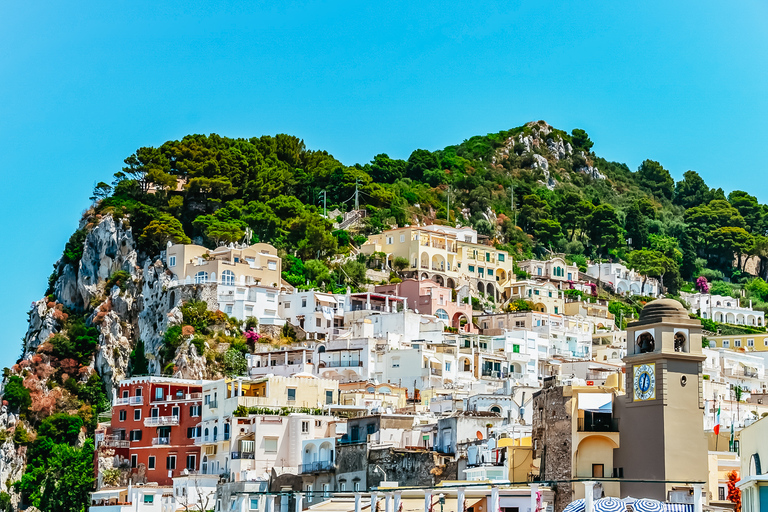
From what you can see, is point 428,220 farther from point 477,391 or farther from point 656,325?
point 656,325

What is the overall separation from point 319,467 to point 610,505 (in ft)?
80.0

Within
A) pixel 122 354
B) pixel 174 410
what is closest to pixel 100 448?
pixel 174 410

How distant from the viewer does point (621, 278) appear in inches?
4560

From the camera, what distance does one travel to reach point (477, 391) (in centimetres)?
7406

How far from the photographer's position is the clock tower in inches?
1690

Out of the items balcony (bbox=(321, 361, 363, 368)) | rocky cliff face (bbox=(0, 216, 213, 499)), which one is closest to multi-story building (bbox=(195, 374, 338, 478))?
balcony (bbox=(321, 361, 363, 368))

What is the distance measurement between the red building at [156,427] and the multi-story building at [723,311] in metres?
57.2

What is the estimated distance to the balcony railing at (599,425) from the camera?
45219 millimetres

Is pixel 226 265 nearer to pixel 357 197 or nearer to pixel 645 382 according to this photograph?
pixel 357 197

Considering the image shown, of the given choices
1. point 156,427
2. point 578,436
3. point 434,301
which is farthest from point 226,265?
point 578,436

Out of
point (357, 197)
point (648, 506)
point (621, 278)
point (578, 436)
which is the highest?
point (357, 197)

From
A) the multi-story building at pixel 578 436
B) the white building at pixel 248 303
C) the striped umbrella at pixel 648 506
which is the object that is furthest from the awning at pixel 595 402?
the white building at pixel 248 303

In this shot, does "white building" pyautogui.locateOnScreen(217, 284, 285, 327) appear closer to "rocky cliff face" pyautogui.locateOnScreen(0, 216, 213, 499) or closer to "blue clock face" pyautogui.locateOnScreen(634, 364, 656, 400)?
"rocky cliff face" pyautogui.locateOnScreen(0, 216, 213, 499)

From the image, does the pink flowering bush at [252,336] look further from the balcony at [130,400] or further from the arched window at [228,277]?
the balcony at [130,400]
